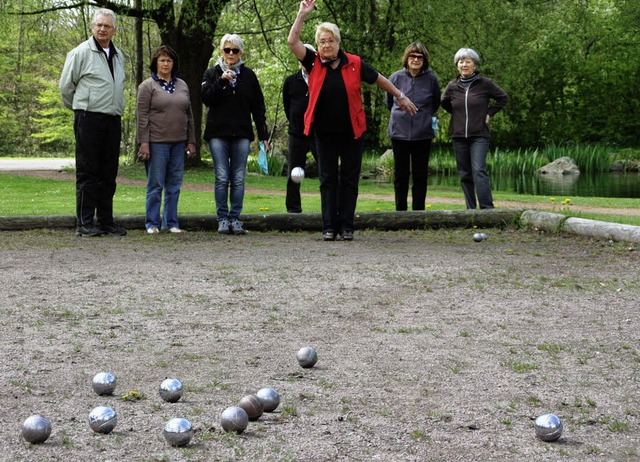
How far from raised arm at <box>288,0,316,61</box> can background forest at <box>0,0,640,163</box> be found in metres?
10.5

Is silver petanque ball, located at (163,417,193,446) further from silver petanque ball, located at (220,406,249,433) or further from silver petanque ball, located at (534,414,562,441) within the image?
silver petanque ball, located at (534,414,562,441)

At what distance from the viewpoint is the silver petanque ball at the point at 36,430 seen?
10.5ft

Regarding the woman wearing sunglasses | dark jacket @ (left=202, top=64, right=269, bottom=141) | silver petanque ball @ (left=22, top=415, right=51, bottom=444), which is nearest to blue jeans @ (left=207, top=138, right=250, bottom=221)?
the woman wearing sunglasses

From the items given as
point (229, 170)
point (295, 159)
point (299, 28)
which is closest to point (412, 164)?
point (295, 159)

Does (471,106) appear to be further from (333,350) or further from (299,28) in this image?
(333,350)

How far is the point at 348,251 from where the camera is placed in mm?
8352

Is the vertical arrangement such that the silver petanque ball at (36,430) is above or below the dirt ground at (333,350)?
above

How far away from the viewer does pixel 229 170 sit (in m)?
9.92

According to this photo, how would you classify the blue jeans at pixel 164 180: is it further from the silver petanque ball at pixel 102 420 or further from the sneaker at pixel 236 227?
the silver petanque ball at pixel 102 420

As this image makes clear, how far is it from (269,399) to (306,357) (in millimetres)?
700

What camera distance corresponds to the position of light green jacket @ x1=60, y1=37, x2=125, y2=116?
933cm

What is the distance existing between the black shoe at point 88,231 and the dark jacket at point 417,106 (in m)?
3.15

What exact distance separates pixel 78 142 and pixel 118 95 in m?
0.60

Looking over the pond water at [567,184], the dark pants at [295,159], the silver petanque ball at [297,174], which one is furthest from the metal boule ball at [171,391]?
the pond water at [567,184]
